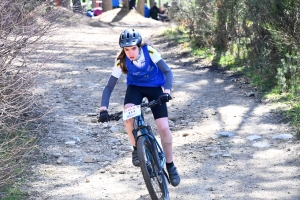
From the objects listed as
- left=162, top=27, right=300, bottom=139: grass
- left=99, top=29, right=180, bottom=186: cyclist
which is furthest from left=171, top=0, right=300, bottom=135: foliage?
left=99, top=29, right=180, bottom=186: cyclist

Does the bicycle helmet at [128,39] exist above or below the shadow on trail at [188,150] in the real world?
above

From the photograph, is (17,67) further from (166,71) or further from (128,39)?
(166,71)

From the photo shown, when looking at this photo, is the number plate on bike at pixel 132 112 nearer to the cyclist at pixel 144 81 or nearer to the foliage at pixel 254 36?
the cyclist at pixel 144 81

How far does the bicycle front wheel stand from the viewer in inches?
186

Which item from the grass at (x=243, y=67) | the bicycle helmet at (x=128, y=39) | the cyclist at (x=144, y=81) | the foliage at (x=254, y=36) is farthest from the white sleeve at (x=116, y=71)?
the foliage at (x=254, y=36)

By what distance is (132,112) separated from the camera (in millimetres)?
4781

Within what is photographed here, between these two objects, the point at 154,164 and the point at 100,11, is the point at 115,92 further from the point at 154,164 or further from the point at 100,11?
the point at 100,11

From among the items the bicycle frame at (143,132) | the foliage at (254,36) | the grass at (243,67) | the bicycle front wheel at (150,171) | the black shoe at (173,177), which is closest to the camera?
the bicycle front wheel at (150,171)

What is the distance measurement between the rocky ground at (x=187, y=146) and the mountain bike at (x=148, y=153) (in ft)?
1.98

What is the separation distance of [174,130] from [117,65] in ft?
10.6

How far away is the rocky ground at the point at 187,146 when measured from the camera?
19.2 feet

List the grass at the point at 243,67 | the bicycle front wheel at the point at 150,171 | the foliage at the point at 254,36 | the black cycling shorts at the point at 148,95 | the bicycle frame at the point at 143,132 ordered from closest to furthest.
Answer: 1. the bicycle front wheel at the point at 150,171
2. the bicycle frame at the point at 143,132
3. the black cycling shorts at the point at 148,95
4. the grass at the point at 243,67
5. the foliage at the point at 254,36

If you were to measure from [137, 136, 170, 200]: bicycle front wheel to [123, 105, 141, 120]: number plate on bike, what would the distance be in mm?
249

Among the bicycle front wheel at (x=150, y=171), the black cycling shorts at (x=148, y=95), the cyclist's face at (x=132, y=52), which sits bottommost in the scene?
the bicycle front wheel at (x=150, y=171)
